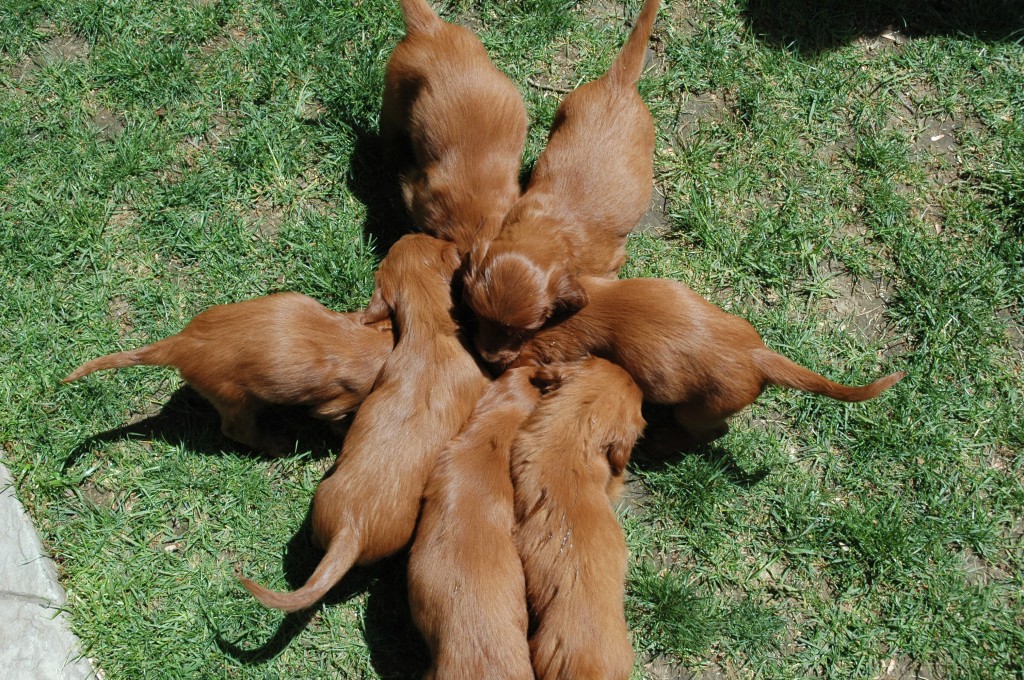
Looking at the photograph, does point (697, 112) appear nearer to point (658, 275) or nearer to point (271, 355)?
point (658, 275)

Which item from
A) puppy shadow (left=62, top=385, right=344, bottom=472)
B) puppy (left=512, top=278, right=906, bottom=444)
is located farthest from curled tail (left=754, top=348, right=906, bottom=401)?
puppy shadow (left=62, top=385, right=344, bottom=472)

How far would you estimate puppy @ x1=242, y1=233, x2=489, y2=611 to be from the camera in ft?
10.9

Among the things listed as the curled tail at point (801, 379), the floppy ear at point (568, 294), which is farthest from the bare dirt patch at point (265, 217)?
the curled tail at point (801, 379)

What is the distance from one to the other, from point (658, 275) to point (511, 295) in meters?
1.22

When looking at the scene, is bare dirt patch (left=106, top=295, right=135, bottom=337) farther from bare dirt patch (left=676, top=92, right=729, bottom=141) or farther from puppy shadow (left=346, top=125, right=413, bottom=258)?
bare dirt patch (left=676, top=92, right=729, bottom=141)

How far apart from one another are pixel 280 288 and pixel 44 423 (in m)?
1.32

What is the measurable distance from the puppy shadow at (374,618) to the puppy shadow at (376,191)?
1612mm

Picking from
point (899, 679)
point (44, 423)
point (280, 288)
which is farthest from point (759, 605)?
point (44, 423)


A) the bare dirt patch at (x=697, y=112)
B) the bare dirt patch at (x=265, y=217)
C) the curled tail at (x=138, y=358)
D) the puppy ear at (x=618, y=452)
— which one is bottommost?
the curled tail at (x=138, y=358)

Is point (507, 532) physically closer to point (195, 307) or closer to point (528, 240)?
point (528, 240)

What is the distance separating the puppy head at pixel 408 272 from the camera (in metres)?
3.64

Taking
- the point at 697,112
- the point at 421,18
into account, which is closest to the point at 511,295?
the point at 421,18

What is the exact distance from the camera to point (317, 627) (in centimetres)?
385

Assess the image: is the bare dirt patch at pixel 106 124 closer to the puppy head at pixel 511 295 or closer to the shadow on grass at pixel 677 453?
the puppy head at pixel 511 295
